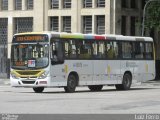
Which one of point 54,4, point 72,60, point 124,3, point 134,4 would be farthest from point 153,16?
point 72,60

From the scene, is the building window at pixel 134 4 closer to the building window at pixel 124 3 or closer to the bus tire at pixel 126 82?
the building window at pixel 124 3

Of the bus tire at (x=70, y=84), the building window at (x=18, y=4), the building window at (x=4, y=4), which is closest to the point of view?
the bus tire at (x=70, y=84)

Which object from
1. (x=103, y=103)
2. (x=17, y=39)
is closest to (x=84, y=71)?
(x=17, y=39)

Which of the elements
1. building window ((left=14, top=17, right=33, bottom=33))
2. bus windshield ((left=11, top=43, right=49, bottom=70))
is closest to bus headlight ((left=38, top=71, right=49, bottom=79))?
bus windshield ((left=11, top=43, right=49, bottom=70))

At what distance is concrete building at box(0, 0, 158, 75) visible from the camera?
5928cm

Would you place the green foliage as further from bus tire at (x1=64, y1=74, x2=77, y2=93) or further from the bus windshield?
the bus windshield

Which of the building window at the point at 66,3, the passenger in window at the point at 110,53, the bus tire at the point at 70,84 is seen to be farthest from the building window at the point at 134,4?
the bus tire at the point at 70,84

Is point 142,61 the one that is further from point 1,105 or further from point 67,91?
point 1,105

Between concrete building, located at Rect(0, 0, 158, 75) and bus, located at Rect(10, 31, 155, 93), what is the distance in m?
23.2

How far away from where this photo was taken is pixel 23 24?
63.4 metres

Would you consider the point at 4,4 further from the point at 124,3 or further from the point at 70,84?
the point at 70,84

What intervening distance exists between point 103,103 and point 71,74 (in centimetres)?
892

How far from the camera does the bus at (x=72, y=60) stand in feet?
99.2

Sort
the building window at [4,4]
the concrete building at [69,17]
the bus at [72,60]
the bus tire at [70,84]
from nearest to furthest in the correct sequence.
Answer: the bus at [72,60]
the bus tire at [70,84]
the concrete building at [69,17]
the building window at [4,4]
